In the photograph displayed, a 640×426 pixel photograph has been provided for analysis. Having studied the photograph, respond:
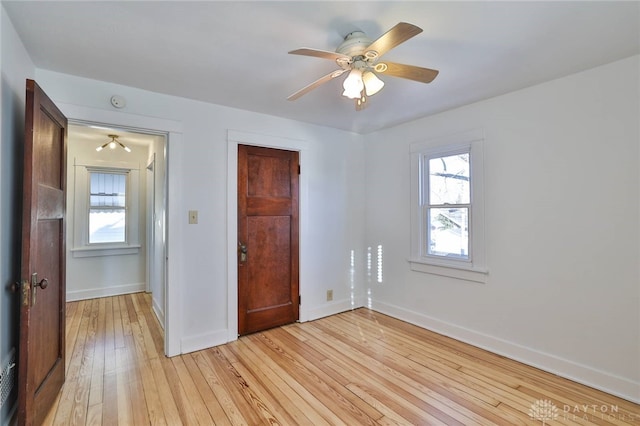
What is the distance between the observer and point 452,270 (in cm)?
312

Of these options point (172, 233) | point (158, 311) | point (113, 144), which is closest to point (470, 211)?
point (172, 233)

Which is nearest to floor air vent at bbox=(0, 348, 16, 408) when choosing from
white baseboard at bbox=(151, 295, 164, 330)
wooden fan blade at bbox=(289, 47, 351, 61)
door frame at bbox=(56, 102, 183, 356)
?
door frame at bbox=(56, 102, 183, 356)

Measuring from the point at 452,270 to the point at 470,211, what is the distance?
2.09ft

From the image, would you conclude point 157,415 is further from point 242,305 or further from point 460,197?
point 460,197

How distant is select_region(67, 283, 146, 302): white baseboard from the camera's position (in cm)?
440

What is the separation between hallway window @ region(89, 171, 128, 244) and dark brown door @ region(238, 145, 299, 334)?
2.87 meters

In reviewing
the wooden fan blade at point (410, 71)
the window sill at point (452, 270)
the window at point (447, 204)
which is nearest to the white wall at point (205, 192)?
the window sill at point (452, 270)

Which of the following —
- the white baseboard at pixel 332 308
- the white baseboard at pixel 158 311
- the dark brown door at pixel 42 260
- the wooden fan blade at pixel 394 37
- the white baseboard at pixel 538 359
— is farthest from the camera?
the white baseboard at pixel 332 308

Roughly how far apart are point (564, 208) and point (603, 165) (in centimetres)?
39

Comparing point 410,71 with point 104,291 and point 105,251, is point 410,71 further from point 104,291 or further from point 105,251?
point 104,291

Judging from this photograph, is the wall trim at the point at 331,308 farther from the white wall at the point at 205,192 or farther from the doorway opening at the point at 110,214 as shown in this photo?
the doorway opening at the point at 110,214

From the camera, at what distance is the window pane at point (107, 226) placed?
4.63 meters

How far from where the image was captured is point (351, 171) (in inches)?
160

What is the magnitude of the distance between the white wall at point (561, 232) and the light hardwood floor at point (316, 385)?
238mm
